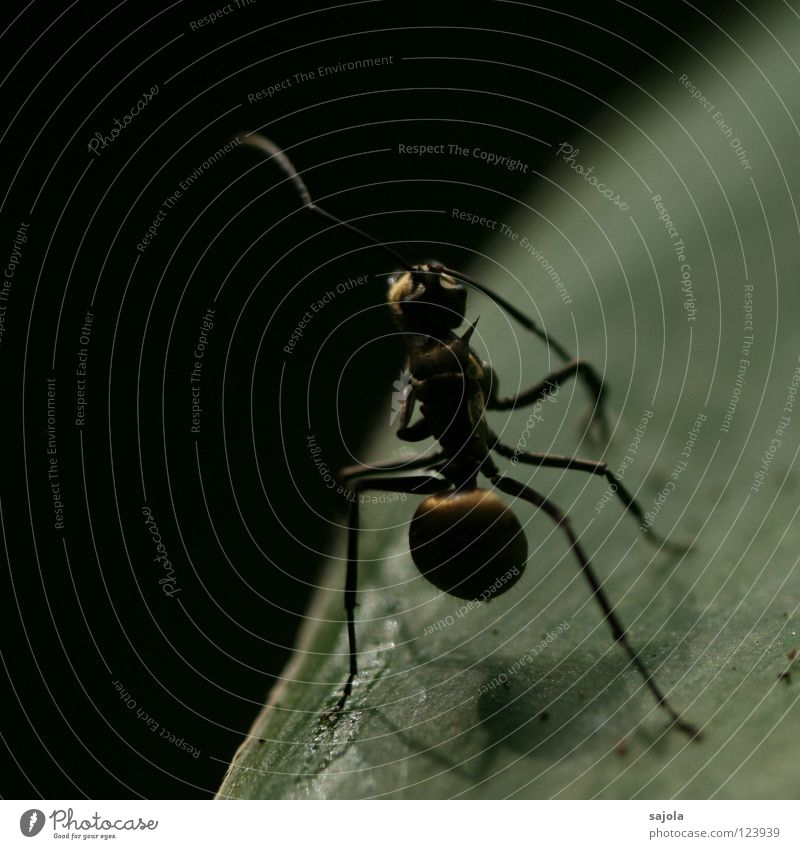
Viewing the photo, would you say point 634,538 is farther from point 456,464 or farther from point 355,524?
point 355,524

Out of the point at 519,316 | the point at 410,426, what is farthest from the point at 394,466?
the point at 519,316

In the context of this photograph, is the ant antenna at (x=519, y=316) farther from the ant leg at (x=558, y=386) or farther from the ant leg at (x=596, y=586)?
the ant leg at (x=596, y=586)
